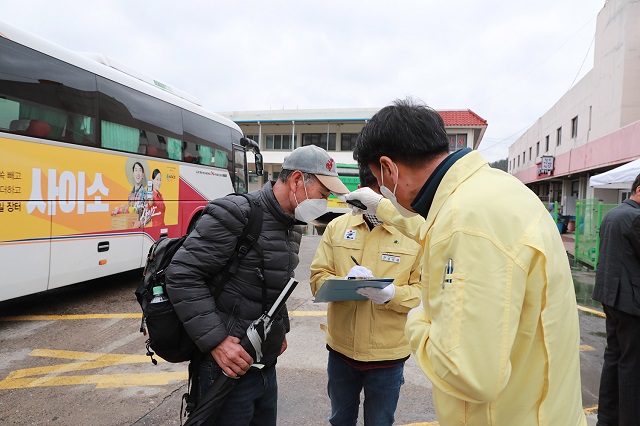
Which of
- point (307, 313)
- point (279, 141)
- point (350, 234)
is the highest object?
point (279, 141)

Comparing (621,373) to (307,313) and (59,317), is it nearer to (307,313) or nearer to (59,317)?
(307,313)

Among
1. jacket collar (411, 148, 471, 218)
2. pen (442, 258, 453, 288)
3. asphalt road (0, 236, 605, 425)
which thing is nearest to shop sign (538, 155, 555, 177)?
asphalt road (0, 236, 605, 425)

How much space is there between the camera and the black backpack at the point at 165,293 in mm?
1800

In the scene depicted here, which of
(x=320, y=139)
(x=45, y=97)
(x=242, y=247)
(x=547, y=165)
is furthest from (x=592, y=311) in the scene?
(x=320, y=139)

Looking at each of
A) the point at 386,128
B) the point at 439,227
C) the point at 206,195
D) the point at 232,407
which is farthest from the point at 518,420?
the point at 206,195

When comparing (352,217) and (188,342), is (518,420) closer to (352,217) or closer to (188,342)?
(188,342)

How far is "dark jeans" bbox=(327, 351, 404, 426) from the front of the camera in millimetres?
2262

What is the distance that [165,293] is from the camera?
72.1 inches

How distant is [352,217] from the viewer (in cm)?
254

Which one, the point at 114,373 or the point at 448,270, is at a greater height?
the point at 448,270

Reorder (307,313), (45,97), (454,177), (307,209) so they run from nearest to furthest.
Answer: (454,177) < (307,209) < (45,97) < (307,313)

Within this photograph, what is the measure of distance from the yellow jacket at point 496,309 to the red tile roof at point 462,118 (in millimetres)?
24100

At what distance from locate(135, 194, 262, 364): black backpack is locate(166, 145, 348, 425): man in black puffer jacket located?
0.04 meters

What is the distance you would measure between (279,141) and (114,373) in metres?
26.4
